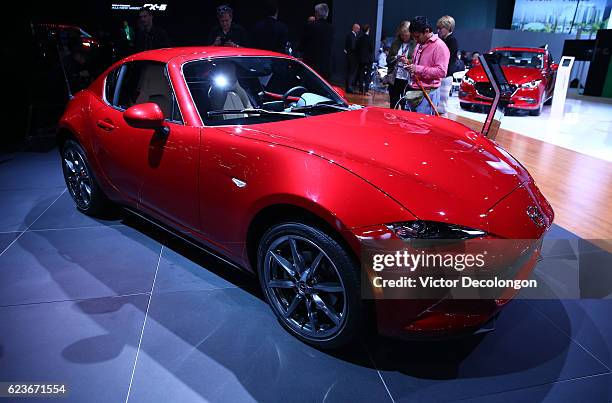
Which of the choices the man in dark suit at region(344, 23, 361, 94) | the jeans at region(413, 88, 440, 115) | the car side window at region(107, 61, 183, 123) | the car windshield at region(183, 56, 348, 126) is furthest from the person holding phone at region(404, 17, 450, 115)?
the man in dark suit at region(344, 23, 361, 94)

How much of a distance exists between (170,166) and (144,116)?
299mm

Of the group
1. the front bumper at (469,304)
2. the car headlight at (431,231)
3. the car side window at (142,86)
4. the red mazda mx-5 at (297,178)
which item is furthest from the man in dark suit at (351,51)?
the car headlight at (431,231)

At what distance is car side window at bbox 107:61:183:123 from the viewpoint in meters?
2.64

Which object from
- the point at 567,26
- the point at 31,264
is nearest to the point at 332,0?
the point at 567,26

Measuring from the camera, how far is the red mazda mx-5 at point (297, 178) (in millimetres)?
1657

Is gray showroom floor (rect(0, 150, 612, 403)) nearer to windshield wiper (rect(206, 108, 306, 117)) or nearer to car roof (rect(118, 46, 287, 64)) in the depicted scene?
windshield wiper (rect(206, 108, 306, 117))

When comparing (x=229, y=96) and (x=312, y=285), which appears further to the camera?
(x=229, y=96)

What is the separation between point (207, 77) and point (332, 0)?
1229cm

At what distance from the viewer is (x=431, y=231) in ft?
5.23

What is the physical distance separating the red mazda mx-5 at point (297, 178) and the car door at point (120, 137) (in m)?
0.01

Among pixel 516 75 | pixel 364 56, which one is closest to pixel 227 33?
pixel 516 75

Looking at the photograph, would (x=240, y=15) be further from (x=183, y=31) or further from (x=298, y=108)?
(x=298, y=108)

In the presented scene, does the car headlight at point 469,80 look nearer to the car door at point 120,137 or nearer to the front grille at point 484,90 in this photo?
the front grille at point 484,90

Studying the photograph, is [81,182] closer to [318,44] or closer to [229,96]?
[229,96]
